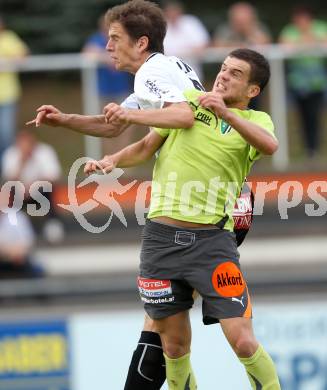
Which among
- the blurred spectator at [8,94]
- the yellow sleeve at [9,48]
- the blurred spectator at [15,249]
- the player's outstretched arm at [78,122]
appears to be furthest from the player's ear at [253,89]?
the yellow sleeve at [9,48]

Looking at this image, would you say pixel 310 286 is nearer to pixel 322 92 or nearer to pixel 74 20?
pixel 322 92

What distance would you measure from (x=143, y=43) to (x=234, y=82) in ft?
1.78

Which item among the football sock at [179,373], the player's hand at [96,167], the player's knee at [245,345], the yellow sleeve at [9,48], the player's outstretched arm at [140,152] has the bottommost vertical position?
the football sock at [179,373]

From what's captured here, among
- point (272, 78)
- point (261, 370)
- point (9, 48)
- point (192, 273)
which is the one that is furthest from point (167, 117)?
point (9, 48)

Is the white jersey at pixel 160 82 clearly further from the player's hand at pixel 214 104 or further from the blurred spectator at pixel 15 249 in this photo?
the blurred spectator at pixel 15 249

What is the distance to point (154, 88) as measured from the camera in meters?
6.53

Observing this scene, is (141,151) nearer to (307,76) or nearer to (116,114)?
(116,114)

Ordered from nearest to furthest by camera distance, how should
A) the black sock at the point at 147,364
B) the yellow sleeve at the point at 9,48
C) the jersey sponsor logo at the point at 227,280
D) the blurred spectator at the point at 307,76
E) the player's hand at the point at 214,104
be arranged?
the player's hand at the point at 214,104
the jersey sponsor logo at the point at 227,280
the black sock at the point at 147,364
the blurred spectator at the point at 307,76
the yellow sleeve at the point at 9,48

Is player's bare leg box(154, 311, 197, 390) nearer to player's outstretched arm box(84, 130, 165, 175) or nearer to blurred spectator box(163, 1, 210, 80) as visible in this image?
player's outstretched arm box(84, 130, 165, 175)

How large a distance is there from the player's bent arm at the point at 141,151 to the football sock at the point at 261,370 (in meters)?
1.21

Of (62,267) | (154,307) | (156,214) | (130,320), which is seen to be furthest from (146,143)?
(62,267)

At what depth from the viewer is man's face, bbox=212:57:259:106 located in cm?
660

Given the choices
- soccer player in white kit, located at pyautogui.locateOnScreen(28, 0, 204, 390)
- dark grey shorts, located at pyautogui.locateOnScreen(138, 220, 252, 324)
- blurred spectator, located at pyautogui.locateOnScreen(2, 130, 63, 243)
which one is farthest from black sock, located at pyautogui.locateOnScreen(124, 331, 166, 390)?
blurred spectator, located at pyautogui.locateOnScreen(2, 130, 63, 243)

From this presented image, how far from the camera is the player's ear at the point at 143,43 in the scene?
673cm
